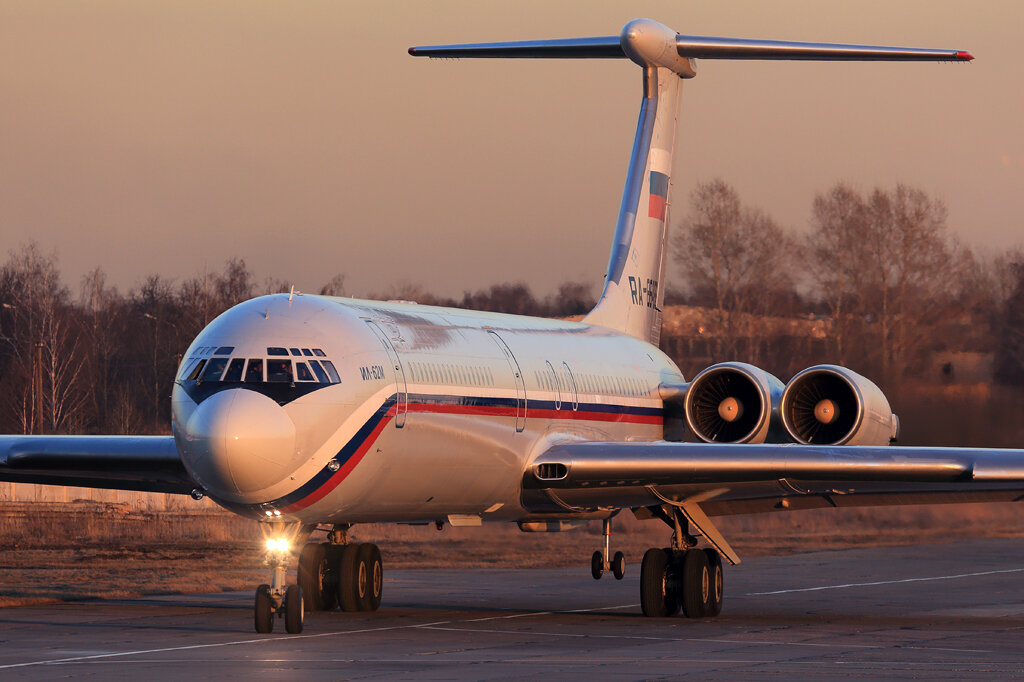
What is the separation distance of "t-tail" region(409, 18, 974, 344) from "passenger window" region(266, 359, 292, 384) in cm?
985

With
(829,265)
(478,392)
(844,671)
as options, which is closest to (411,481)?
(478,392)

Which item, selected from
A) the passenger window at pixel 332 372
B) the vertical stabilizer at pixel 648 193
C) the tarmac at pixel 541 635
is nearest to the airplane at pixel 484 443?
the passenger window at pixel 332 372

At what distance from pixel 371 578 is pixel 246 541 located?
14.1m

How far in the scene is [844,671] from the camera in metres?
12.9

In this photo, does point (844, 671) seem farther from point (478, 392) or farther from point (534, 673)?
point (478, 392)

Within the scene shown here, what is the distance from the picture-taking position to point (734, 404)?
21.2 metres

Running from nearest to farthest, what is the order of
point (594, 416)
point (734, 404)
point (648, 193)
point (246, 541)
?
point (594, 416) < point (734, 404) < point (648, 193) < point (246, 541)

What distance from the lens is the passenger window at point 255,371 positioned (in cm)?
1495

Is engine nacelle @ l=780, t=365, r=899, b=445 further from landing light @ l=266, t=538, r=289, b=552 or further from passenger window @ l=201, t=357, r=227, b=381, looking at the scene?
passenger window @ l=201, t=357, r=227, b=381

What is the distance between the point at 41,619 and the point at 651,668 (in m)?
8.10

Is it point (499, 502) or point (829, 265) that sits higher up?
point (829, 265)

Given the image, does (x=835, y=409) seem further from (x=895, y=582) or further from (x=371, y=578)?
(x=895, y=582)

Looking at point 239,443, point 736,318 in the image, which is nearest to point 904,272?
point 736,318

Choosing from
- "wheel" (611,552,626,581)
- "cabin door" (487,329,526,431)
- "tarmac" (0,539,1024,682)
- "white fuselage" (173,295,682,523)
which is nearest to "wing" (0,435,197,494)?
"tarmac" (0,539,1024,682)
